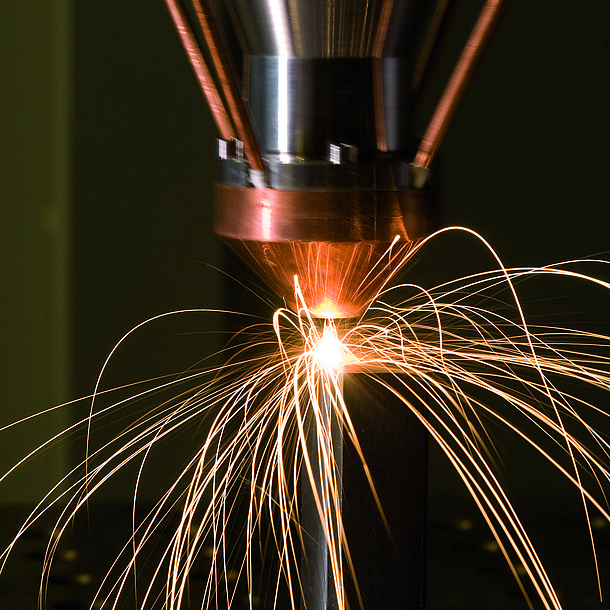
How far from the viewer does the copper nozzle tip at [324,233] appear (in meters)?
0.47

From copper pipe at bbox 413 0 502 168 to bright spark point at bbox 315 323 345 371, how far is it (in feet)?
0.67

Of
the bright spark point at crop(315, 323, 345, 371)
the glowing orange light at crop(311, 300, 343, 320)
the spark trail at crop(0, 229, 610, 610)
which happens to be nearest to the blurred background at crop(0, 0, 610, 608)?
the spark trail at crop(0, 229, 610, 610)

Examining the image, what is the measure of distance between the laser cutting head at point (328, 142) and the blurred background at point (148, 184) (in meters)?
0.70

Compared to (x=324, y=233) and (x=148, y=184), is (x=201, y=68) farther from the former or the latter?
(x=148, y=184)

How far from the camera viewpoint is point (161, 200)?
1209mm

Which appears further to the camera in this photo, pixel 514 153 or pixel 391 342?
pixel 514 153

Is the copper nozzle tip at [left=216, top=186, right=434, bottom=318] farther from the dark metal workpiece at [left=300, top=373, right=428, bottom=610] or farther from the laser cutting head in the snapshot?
the dark metal workpiece at [left=300, top=373, right=428, bottom=610]

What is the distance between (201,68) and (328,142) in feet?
0.25

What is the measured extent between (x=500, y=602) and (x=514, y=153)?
0.58m

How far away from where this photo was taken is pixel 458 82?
47cm

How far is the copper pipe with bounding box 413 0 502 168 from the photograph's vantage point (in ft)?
1.47

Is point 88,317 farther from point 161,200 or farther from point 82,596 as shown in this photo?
point 82,596

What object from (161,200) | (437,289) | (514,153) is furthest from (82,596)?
(514,153)

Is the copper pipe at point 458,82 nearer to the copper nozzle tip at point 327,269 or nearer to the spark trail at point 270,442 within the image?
the copper nozzle tip at point 327,269
